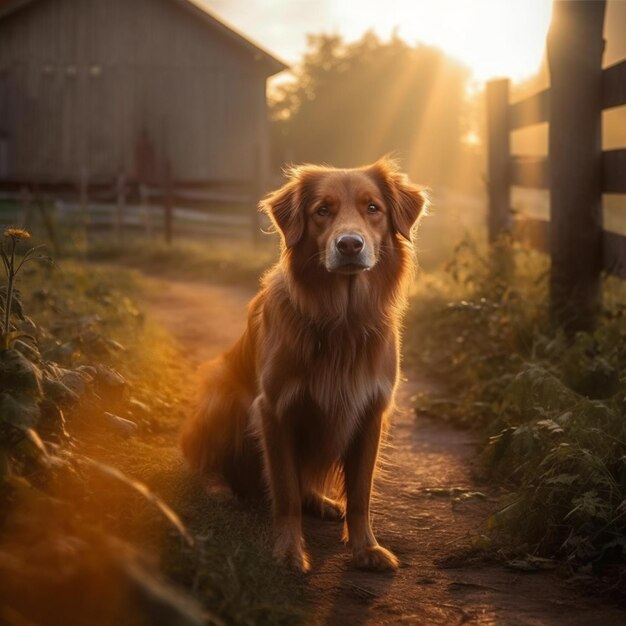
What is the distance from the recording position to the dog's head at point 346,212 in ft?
12.4

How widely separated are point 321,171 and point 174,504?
1652mm

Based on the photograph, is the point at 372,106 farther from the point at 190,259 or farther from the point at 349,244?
the point at 349,244

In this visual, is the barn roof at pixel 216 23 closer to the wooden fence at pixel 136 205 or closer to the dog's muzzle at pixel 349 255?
the wooden fence at pixel 136 205

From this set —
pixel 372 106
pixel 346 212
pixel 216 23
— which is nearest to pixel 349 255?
pixel 346 212

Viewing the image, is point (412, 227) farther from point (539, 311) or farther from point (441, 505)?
point (539, 311)

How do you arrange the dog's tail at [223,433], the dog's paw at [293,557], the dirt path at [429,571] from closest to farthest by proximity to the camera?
the dirt path at [429,571] → the dog's paw at [293,557] → the dog's tail at [223,433]

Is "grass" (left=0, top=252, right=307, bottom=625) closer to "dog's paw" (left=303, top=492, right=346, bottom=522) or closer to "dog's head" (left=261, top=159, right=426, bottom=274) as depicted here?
"dog's paw" (left=303, top=492, right=346, bottom=522)

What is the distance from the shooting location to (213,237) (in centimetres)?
2492

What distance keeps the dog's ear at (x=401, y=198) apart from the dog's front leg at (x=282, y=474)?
1.03m

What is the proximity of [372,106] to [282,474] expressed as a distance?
41339 mm

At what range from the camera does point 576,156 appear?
6.16 metres

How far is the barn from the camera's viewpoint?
2441cm

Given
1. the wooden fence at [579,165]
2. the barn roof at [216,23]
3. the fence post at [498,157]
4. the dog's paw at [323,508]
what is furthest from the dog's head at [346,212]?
the barn roof at [216,23]

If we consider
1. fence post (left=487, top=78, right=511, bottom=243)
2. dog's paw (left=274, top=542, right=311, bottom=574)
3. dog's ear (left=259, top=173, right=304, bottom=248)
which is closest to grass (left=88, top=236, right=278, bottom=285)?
fence post (left=487, top=78, right=511, bottom=243)
